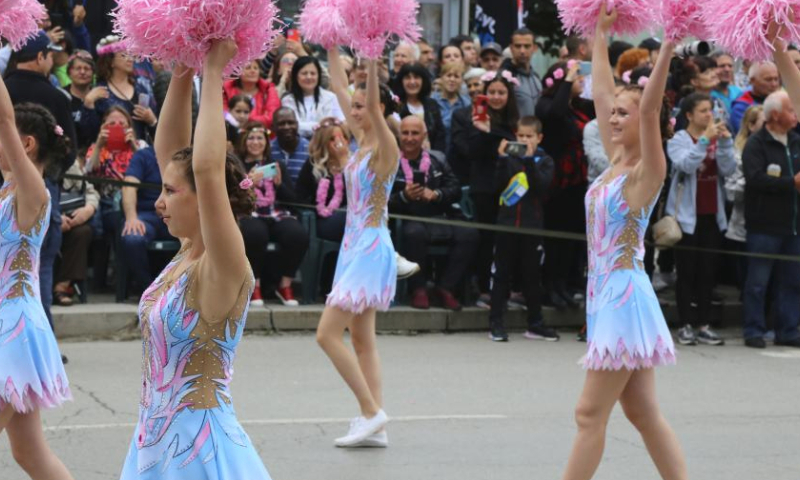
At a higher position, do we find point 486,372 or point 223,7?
point 223,7

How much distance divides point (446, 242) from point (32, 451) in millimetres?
6460

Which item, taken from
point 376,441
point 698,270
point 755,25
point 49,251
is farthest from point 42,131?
point 698,270

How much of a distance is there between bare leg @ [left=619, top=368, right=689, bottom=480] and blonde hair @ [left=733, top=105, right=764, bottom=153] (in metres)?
6.25

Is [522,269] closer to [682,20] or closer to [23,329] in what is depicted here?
[682,20]

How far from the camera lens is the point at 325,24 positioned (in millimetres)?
6973

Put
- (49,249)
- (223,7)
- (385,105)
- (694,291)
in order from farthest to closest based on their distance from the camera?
(694,291), (49,249), (385,105), (223,7)

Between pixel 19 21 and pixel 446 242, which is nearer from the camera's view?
pixel 19 21

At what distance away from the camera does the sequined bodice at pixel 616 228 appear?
5.37m

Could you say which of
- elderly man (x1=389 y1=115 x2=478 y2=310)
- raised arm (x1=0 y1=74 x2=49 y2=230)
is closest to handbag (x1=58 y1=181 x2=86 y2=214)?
elderly man (x1=389 y1=115 x2=478 y2=310)

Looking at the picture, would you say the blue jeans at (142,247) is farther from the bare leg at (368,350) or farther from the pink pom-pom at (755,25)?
the pink pom-pom at (755,25)

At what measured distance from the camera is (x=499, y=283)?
10594 millimetres

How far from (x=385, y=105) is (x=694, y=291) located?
4725mm

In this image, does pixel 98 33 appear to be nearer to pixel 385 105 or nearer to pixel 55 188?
pixel 55 188

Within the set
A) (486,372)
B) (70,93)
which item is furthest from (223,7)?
(70,93)
